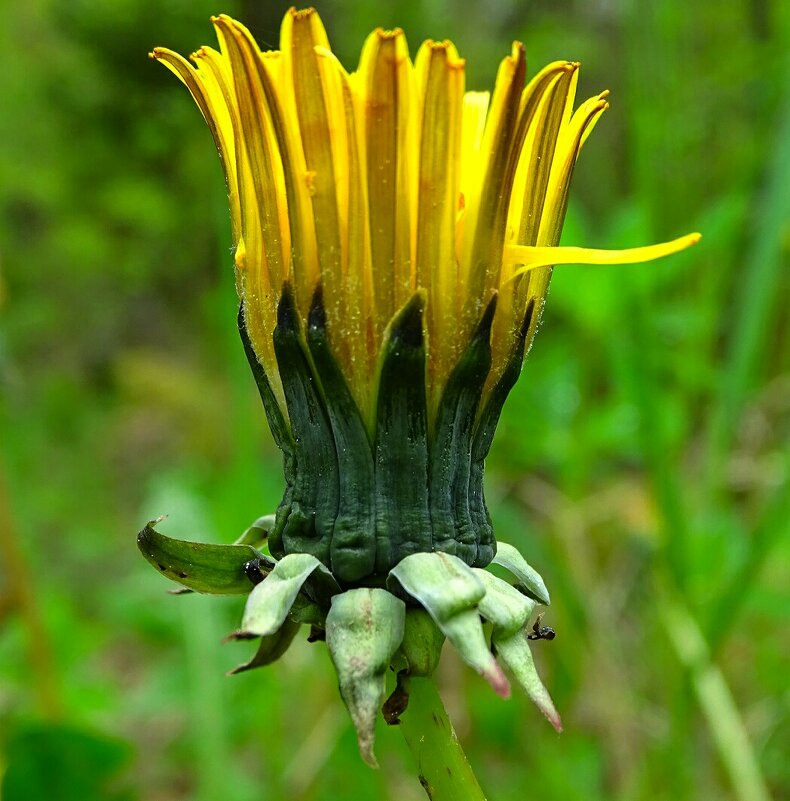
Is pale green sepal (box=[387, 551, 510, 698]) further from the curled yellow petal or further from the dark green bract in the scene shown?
the curled yellow petal

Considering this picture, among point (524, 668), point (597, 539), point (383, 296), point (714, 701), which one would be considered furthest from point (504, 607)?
point (597, 539)

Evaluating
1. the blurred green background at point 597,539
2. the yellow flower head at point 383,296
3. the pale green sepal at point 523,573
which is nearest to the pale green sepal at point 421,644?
the yellow flower head at point 383,296

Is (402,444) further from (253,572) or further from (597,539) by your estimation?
(597,539)

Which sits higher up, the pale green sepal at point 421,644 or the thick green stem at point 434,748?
the pale green sepal at point 421,644

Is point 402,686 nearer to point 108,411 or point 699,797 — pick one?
point 699,797

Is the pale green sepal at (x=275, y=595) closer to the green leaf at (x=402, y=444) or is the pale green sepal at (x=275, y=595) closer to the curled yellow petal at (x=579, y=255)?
the green leaf at (x=402, y=444)

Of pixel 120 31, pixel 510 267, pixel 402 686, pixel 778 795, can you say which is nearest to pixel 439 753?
pixel 402 686
